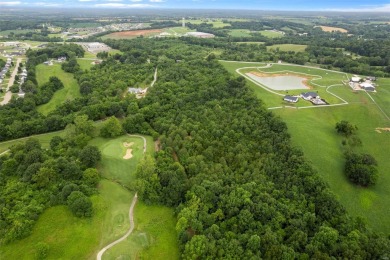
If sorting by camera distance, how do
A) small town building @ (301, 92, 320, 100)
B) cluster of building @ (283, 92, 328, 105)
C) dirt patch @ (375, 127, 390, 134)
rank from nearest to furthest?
1. dirt patch @ (375, 127, 390, 134)
2. cluster of building @ (283, 92, 328, 105)
3. small town building @ (301, 92, 320, 100)

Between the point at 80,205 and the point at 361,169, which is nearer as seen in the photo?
the point at 80,205

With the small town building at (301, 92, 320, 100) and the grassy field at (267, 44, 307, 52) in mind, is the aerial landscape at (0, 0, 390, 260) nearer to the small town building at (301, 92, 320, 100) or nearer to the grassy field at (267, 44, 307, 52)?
the small town building at (301, 92, 320, 100)

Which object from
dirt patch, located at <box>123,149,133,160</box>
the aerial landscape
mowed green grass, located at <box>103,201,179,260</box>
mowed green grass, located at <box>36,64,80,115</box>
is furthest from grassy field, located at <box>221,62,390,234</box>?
mowed green grass, located at <box>36,64,80,115</box>

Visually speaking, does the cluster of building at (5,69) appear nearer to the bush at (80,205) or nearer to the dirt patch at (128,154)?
the dirt patch at (128,154)

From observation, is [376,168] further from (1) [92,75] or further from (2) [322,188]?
(1) [92,75]

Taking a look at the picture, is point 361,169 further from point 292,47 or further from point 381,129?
point 292,47

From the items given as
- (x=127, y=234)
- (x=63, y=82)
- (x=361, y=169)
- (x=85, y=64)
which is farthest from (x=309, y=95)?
(x=85, y=64)
